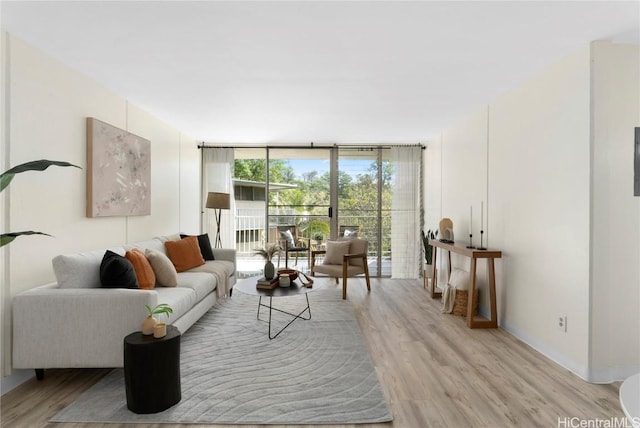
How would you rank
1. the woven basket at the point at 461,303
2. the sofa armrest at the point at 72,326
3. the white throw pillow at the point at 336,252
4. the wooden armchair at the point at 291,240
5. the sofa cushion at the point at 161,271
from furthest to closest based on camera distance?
the wooden armchair at the point at 291,240 → the white throw pillow at the point at 336,252 → the woven basket at the point at 461,303 → the sofa cushion at the point at 161,271 → the sofa armrest at the point at 72,326

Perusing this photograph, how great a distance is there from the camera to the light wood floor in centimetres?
215

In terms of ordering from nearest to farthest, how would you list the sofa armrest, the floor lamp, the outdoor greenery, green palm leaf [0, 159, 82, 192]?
1. green palm leaf [0, 159, 82, 192]
2. the sofa armrest
3. the floor lamp
4. the outdoor greenery

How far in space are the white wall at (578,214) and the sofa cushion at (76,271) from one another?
12.4 ft

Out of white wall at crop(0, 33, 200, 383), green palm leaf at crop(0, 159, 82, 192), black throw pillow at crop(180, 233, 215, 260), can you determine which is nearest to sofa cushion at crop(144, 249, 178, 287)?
white wall at crop(0, 33, 200, 383)

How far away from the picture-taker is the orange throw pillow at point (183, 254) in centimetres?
429

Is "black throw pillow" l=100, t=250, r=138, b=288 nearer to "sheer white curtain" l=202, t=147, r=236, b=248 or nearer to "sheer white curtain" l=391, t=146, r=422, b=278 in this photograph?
"sheer white curtain" l=202, t=147, r=236, b=248

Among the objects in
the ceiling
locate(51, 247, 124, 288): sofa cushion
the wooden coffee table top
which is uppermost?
the ceiling

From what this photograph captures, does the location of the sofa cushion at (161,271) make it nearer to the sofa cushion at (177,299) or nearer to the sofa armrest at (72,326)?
the sofa cushion at (177,299)

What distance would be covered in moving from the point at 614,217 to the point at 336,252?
3531mm

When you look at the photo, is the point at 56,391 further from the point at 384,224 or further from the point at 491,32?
Result: the point at 384,224

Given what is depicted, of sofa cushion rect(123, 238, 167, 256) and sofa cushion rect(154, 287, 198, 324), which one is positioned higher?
sofa cushion rect(123, 238, 167, 256)

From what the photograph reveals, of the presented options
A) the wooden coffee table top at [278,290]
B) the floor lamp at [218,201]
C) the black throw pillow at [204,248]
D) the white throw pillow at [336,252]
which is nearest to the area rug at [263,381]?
the wooden coffee table top at [278,290]

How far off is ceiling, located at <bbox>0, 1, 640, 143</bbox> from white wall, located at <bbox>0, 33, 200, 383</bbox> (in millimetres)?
173

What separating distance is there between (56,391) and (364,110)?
391 centimetres
